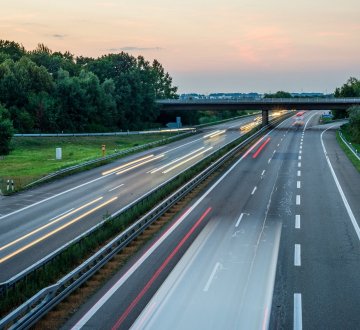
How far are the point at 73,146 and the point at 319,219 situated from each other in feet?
165

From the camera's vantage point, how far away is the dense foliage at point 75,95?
8619 cm

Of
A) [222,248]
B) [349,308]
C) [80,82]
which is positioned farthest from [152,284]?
[80,82]

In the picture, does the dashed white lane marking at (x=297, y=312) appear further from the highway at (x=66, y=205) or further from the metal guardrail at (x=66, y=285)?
the highway at (x=66, y=205)

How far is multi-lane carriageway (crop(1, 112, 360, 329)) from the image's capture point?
1402 cm

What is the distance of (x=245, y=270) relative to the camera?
18.0m

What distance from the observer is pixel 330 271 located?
1802cm

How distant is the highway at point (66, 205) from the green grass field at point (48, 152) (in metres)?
4.48

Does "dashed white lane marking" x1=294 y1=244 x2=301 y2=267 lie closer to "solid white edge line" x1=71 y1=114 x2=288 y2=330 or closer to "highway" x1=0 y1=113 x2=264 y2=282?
"solid white edge line" x1=71 y1=114 x2=288 y2=330

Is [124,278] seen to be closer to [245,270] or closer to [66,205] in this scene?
[245,270]

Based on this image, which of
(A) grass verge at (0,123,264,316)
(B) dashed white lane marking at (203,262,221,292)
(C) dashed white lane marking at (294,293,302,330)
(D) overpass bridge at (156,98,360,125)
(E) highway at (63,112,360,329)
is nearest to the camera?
(C) dashed white lane marking at (294,293,302,330)

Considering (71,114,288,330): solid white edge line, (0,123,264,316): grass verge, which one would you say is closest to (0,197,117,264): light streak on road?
(0,123,264,316): grass verge

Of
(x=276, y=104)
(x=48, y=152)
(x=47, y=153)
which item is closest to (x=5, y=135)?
(x=47, y=153)

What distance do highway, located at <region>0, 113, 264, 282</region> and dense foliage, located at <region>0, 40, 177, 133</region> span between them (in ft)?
123

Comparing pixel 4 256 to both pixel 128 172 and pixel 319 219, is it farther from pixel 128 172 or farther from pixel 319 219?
pixel 128 172
